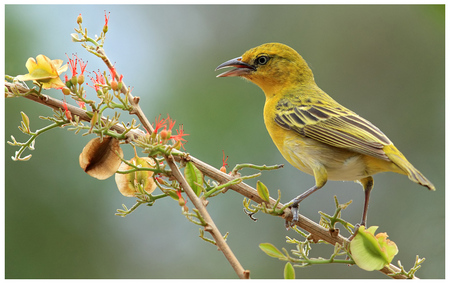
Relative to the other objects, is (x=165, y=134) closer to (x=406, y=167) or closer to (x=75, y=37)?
(x=75, y=37)

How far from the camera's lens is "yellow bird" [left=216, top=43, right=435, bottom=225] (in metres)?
3.15

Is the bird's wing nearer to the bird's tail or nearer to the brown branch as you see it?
the bird's tail

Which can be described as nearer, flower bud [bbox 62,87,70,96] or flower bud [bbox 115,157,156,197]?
flower bud [bbox 62,87,70,96]

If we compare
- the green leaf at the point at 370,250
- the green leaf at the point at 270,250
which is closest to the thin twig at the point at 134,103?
the green leaf at the point at 270,250

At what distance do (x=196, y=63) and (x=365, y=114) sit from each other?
246 centimetres

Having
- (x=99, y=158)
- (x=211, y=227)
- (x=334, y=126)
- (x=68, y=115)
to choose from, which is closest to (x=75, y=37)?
(x=68, y=115)

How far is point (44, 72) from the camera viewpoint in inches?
75.7

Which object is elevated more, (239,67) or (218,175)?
(239,67)

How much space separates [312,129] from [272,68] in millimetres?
704

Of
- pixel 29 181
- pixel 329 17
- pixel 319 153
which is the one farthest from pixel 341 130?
pixel 329 17

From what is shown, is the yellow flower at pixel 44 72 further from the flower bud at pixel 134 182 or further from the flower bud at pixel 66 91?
the flower bud at pixel 134 182

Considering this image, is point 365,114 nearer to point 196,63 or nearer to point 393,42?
point 393,42

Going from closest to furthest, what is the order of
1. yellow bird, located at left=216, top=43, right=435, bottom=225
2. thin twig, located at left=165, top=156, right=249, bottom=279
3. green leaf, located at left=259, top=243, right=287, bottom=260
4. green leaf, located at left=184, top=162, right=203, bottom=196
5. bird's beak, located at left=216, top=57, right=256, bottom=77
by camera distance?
thin twig, located at left=165, top=156, right=249, bottom=279, green leaf, located at left=259, top=243, right=287, bottom=260, green leaf, located at left=184, top=162, right=203, bottom=196, yellow bird, located at left=216, top=43, right=435, bottom=225, bird's beak, located at left=216, top=57, right=256, bottom=77

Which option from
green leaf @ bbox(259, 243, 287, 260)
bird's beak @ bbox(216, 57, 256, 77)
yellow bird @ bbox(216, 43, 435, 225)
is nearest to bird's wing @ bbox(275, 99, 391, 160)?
yellow bird @ bbox(216, 43, 435, 225)
